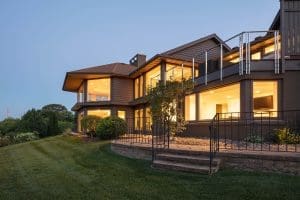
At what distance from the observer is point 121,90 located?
28422 millimetres

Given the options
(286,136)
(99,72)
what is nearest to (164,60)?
(99,72)

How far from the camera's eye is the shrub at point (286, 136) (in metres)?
12.7

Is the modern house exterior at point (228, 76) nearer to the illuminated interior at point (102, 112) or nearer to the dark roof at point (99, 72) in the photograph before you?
the dark roof at point (99, 72)

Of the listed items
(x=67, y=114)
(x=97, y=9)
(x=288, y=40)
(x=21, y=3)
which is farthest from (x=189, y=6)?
(x=288, y=40)

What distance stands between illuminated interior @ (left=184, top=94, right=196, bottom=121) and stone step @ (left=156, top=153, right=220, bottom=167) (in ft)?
30.9

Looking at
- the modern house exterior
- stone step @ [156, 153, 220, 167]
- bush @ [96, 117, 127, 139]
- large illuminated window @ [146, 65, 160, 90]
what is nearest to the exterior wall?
the modern house exterior

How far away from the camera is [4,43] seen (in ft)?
454

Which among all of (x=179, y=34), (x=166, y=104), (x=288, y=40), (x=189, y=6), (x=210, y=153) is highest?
(x=179, y=34)

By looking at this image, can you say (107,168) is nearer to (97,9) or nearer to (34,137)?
(34,137)

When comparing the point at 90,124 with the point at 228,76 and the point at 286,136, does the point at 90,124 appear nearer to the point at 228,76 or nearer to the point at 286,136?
the point at 228,76

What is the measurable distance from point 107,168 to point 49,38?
13388 centimetres

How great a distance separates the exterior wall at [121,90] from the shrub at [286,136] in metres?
16.4

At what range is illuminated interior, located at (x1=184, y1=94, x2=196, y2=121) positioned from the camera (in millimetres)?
19638

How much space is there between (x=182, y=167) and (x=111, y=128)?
886 centimetres
